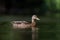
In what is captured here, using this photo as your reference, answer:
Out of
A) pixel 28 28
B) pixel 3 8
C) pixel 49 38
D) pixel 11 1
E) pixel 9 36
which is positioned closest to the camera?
pixel 49 38

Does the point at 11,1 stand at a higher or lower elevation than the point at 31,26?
higher

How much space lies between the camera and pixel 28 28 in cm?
1390

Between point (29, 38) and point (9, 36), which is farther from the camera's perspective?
point (9, 36)

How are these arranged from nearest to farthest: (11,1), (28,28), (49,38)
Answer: (49,38), (28,28), (11,1)

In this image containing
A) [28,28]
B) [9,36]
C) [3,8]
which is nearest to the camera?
[9,36]

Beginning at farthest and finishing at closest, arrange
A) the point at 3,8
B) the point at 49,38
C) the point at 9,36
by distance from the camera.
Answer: the point at 3,8
the point at 9,36
the point at 49,38

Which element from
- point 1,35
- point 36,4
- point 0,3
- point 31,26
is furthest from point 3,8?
point 1,35

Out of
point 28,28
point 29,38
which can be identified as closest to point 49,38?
point 29,38

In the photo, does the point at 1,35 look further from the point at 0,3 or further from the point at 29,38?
the point at 0,3

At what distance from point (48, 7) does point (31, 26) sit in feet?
47.8

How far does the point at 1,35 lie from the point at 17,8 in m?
16.4

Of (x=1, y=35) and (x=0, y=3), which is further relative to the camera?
(x=0, y=3)

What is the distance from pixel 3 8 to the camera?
27422 millimetres

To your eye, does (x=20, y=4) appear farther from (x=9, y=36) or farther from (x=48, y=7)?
(x=9, y=36)
